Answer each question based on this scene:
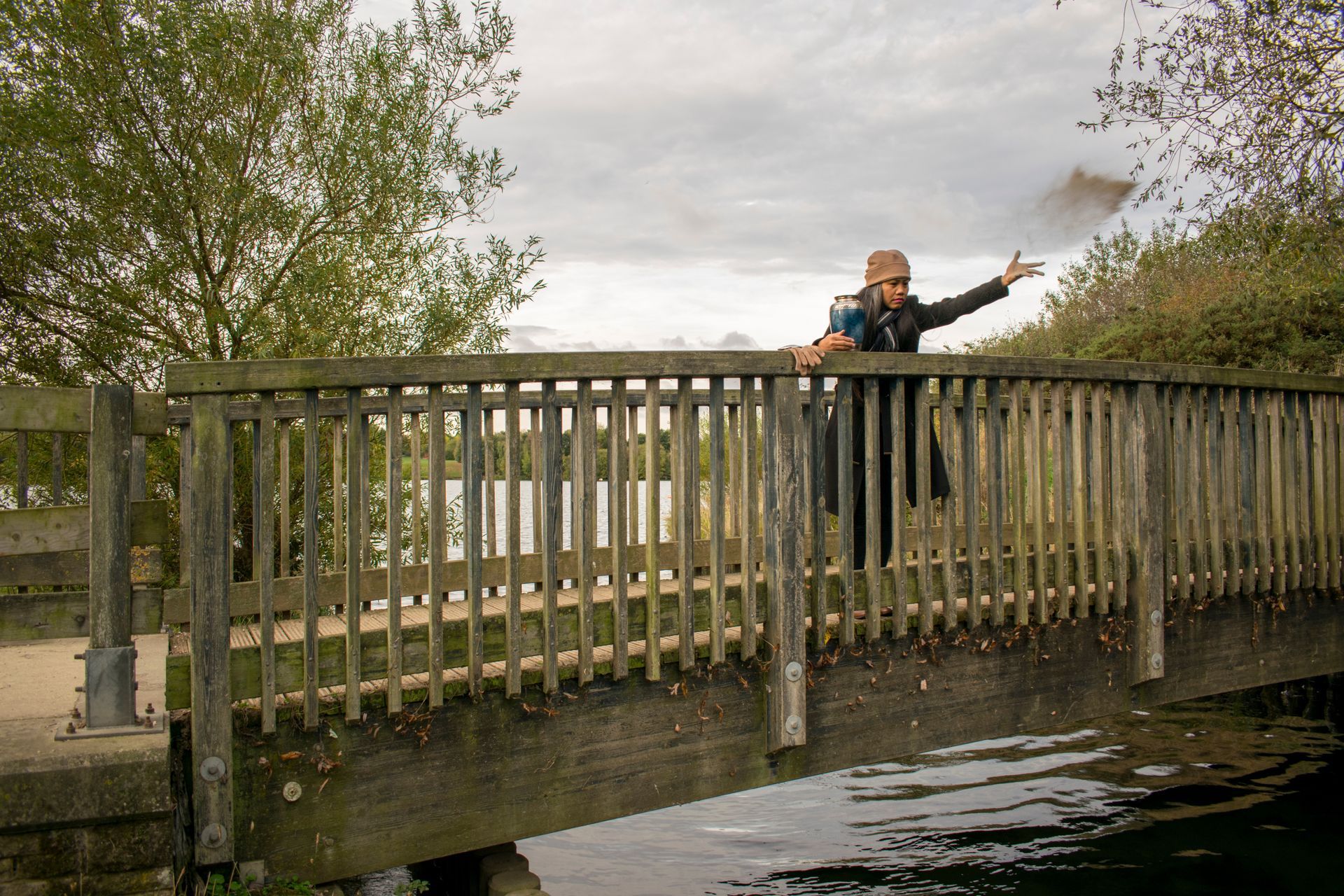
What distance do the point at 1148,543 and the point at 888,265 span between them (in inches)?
87.2

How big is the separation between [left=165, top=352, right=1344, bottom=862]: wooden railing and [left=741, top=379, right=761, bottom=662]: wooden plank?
1cm

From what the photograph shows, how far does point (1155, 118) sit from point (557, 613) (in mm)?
9592

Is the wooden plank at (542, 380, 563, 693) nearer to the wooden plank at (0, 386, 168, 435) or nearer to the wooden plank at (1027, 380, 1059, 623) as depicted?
the wooden plank at (0, 386, 168, 435)

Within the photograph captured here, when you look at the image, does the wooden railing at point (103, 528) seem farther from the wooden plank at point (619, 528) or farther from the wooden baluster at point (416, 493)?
the wooden plank at point (619, 528)

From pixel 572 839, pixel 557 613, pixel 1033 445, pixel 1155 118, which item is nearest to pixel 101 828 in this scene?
pixel 557 613

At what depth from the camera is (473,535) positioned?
3.91m

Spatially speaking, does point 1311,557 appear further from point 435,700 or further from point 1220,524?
point 435,700

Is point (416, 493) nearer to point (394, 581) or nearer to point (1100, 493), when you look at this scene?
point (394, 581)

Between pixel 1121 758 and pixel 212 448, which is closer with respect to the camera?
pixel 212 448

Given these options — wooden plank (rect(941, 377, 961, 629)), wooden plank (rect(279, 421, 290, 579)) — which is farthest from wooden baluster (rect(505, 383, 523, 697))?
wooden plank (rect(941, 377, 961, 629))

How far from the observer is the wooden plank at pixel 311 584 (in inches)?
142

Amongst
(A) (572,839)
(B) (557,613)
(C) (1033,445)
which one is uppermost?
(C) (1033,445)

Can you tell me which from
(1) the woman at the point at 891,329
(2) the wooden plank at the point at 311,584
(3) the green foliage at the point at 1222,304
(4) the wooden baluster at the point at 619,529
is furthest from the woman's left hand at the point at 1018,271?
(3) the green foliage at the point at 1222,304

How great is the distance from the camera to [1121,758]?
319 inches
